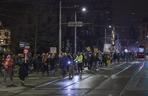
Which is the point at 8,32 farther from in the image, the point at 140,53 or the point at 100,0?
the point at 100,0

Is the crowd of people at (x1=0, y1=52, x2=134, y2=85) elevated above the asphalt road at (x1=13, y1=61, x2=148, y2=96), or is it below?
above

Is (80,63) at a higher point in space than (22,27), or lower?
lower

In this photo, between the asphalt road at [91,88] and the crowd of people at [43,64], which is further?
the crowd of people at [43,64]

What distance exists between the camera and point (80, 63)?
1705 inches

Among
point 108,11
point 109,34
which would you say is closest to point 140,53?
point 109,34

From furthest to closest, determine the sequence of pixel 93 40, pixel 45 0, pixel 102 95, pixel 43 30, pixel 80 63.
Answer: pixel 93 40
pixel 45 0
pixel 43 30
pixel 80 63
pixel 102 95

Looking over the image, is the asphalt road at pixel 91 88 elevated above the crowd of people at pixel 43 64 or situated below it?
below

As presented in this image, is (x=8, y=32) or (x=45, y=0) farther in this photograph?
(x=45, y=0)

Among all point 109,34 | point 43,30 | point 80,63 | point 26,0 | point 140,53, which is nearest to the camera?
point 80,63

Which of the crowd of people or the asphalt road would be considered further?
the crowd of people

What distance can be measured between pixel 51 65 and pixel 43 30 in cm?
2235

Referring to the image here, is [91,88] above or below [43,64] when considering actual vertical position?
below

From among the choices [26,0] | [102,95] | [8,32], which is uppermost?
[26,0]

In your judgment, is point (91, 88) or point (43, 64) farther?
point (43, 64)
